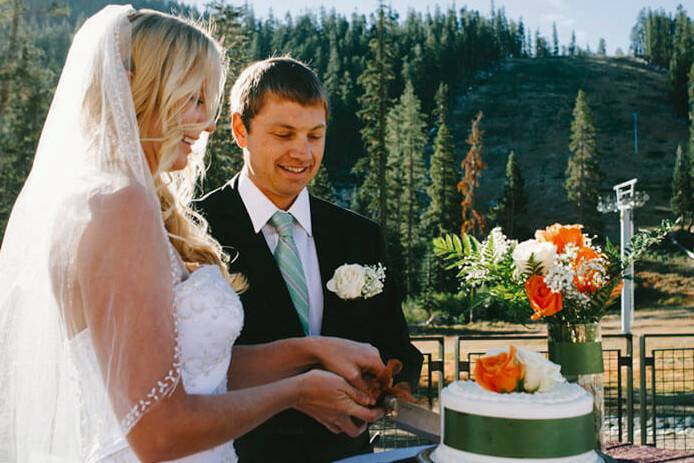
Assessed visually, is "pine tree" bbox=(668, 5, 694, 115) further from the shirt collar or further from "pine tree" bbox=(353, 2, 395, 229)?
the shirt collar

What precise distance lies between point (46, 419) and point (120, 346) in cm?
70

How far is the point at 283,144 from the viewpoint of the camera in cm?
337

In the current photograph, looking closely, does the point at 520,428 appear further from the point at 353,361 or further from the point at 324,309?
the point at 324,309

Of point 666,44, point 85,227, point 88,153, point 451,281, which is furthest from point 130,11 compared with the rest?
point 666,44

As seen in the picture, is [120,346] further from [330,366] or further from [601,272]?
[601,272]

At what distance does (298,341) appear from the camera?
281 centimetres

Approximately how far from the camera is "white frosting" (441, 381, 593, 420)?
2.05 meters

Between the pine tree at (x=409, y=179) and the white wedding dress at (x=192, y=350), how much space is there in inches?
1548

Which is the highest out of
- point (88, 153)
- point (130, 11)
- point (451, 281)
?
point (130, 11)

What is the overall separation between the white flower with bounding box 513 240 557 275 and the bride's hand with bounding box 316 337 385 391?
58cm

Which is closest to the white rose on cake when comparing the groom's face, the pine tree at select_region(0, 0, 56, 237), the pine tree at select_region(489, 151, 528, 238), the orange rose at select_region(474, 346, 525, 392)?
the orange rose at select_region(474, 346, 525, 392)

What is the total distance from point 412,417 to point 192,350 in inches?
30.5

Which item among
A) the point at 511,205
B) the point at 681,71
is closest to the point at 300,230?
the point at 511,205

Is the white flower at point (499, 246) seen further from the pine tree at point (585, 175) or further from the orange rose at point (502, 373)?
the pine tree at point (585, 175)
